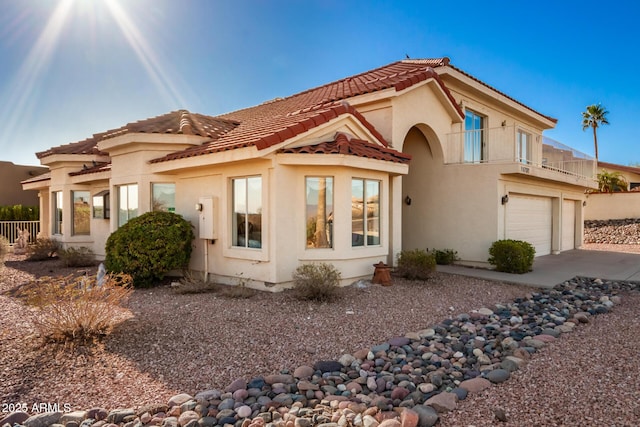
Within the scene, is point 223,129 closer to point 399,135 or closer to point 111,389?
point 399,135

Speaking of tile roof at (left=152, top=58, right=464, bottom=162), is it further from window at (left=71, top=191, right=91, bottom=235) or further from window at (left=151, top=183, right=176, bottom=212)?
window at (left=71, top=191, right=91, bottom=235)

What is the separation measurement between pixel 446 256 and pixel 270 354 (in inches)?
391

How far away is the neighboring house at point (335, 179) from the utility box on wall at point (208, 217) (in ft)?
0.11

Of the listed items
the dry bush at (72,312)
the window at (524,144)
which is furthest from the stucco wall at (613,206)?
the dry bush at (72,312)

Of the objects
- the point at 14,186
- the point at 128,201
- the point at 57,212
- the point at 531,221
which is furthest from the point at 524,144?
the point at 14,186

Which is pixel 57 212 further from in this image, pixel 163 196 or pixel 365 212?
pixel 365 212

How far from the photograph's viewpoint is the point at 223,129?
1337 cm

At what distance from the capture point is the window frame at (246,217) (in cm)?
953

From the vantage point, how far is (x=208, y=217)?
33.4 feet

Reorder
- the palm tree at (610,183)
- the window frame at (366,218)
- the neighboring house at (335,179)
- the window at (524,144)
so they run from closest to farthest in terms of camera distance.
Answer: the neighboring house at (335,179) < the window frame at (366,218) < the window at (524,144) < the palm tree at (610,183)

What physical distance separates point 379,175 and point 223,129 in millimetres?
6000

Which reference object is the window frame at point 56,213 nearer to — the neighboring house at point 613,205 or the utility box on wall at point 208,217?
the utility box on wall at point 208,217

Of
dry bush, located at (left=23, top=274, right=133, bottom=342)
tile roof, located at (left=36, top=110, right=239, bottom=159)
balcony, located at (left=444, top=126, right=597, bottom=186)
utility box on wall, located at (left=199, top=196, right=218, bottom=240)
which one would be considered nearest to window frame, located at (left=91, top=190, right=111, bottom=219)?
tile roof, located at (left=36, top=110, right=239, bottom=159)

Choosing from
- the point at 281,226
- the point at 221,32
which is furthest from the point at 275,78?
the point at 281,226
